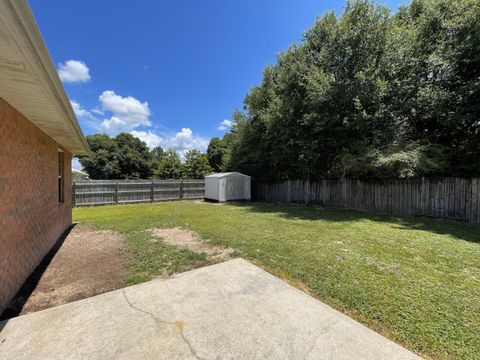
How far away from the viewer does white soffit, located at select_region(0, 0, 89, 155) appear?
1.32 meters

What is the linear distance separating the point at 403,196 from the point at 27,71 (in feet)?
33.9

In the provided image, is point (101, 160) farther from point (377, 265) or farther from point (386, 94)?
point (377, 265)

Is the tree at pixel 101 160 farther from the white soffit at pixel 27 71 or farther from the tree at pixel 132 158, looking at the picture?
the white soffit at pixel 27 71

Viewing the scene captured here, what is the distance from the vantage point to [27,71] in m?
1.87

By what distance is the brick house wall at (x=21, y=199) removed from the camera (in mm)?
2527

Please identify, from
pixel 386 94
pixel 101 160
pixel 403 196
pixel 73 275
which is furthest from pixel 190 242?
pixel 101 160

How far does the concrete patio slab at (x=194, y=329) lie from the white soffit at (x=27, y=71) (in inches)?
90.8

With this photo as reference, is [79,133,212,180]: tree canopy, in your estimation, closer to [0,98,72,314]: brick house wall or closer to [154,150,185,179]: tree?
[154,150,185,179]: tree

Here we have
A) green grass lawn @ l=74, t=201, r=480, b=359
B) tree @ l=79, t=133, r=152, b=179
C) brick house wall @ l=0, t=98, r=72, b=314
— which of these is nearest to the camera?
green grass lawn @ l=74, t=201, r=480, b=359

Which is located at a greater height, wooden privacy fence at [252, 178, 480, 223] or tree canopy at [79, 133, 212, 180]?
tree canopy at [79, 133, 212, 180]

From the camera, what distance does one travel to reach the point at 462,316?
2.19 metres

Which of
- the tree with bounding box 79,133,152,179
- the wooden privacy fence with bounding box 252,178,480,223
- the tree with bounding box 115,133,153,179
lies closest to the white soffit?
the wooden privacy fence with bounding box 252,178,480,223

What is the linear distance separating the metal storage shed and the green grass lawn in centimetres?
645

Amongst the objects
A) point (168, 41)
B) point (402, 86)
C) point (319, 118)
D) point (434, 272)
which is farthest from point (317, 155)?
point (168, 41)
